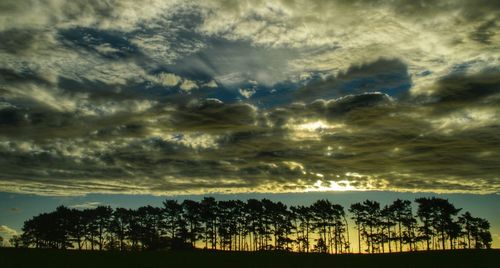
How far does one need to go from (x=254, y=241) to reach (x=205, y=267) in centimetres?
7758

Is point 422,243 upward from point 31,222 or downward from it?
downward

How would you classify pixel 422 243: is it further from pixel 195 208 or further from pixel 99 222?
pixel 99 222

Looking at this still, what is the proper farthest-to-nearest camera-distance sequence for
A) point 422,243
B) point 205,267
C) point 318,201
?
point 318,201, point 422,243, point 205,267

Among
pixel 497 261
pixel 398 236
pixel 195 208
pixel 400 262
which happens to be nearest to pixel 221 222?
pixel 195 208

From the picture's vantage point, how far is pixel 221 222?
439ft

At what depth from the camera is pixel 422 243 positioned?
12625 centimetres

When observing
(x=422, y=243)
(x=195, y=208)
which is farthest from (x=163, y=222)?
(x=422, y=243)

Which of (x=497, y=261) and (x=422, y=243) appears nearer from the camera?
(x=497, y=261)

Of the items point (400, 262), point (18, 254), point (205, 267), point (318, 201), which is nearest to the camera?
point (205, 267)

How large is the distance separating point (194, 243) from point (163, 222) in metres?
13.5

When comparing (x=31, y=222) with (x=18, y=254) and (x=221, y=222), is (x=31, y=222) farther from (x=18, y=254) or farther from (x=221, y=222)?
(x=18, y=254)

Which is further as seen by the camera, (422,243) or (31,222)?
(31,222)

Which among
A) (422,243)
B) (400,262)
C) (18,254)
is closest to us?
(18,254)

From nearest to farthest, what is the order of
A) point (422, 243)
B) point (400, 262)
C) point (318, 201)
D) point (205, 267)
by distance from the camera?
point (205, 267) → point (400, 262) → point (422, 243) → point (318, 201)
